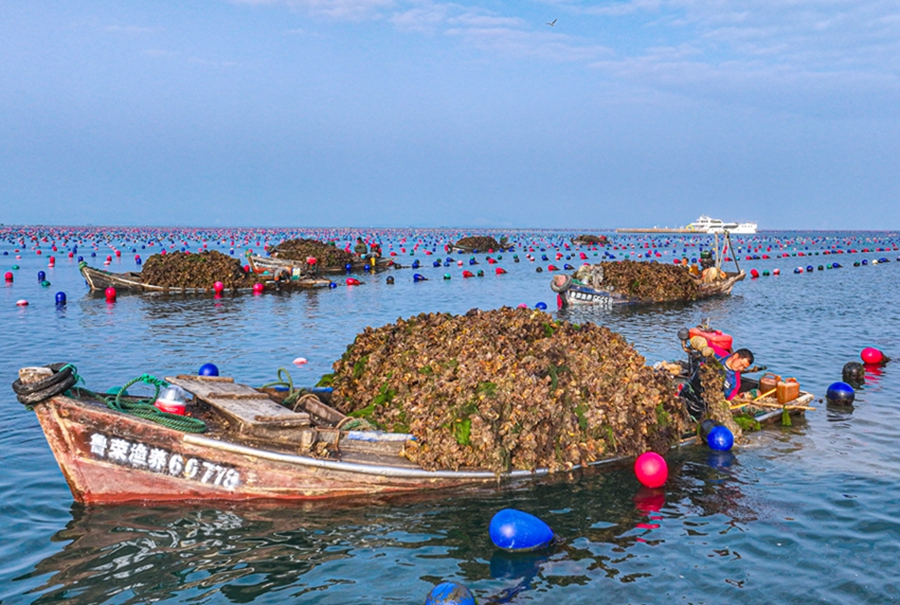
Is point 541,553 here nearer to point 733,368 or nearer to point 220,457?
point 220,457

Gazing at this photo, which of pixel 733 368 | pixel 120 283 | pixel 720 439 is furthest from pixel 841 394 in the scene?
pixel 120 283

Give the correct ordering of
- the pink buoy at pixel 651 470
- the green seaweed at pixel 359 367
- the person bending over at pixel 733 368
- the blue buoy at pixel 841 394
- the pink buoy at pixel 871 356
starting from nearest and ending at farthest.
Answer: the pink buoy at pixel 651 470 → the green seaweed at pixel 359 367 → the person bending over at pixel 733 368 → the blue buoy at pixel 841 394 → the pink buoy at pixel 871 356

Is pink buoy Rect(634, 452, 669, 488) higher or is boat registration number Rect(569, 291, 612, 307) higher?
boat registration number Rect(569, 291, 612, 307)

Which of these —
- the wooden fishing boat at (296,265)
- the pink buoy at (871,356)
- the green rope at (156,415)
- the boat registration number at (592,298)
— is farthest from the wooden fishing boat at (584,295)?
the green rope at (156,415)

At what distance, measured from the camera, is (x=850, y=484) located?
1158 cm

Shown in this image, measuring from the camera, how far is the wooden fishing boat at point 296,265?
146 feet

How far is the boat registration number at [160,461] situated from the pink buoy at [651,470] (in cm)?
659

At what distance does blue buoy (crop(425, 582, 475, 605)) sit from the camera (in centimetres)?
710

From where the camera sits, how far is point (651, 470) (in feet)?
36.9

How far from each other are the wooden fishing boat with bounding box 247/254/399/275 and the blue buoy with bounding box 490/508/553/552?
36955mm

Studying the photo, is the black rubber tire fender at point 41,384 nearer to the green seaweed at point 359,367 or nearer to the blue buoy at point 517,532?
the green seaweed at point 359,367

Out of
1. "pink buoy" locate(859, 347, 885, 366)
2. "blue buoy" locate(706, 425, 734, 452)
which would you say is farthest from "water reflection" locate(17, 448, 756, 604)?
"pink buoy" locate(859, 347, 885, 366)

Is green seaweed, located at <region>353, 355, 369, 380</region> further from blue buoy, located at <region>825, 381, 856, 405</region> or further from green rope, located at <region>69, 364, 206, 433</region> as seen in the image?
blue buoy, located at <region>825, 381, 856, 405</region>

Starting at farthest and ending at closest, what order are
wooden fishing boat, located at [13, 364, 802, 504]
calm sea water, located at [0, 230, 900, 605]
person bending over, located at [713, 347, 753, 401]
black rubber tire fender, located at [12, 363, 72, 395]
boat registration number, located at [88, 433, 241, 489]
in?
1. person bending over, located at [713, 347, 753, 401]
2. boat registration number, located at [88, 433, 241, 489]
3. wooden fishing boat, located at [13, 364, 802, 504]
4. black rubber tire fender, located at [12, 363, 72, 395]
5. calm sea water, located at [0, 230, 900, 605]
